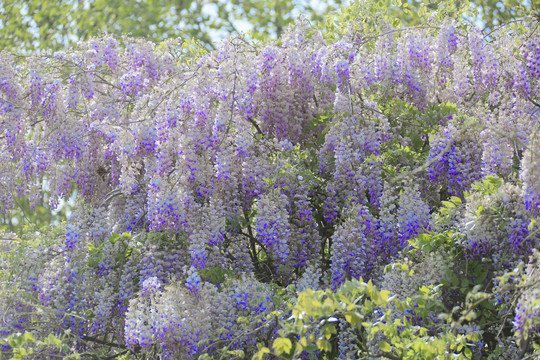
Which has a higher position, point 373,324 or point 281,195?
point 281,195

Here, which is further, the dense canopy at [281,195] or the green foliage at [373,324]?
the dense canopy at [281,195]

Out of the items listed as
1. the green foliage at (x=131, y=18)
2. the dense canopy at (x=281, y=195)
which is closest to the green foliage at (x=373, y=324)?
the dense canopy at (x=281, y=195)

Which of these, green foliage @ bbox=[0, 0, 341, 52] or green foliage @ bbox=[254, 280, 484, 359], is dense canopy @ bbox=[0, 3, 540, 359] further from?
green foliage @ bbox=[0, 0, 341, 52]

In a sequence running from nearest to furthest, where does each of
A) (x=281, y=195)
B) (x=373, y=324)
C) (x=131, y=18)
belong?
(x=373, y=324) → (x=281, y=195) → (x=131, y=18)

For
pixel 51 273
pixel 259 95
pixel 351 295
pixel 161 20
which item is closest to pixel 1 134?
pixel 51 273

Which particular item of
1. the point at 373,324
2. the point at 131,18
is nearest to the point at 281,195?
the point at 373,324

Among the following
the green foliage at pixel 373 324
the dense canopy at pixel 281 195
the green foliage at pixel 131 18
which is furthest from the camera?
the green foliage at pixel 131 18

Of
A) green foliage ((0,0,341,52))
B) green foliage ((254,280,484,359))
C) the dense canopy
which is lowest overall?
green foliage ((254,280,484,359))

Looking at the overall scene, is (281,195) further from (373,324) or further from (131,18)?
(131,18)

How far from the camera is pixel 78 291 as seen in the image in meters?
5.02

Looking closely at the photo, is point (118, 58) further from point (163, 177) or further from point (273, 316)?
point (273, 316)

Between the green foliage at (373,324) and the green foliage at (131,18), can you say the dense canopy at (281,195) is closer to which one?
the green foliage at (373,324)

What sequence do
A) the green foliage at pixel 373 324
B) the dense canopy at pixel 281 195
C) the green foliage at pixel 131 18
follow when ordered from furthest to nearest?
the green foliage at pixel 131 18
the dense canopy at pixel 281 195
the green foliage at pixel 373 324

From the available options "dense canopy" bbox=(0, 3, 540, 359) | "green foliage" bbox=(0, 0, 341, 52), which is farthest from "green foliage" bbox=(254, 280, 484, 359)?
"green foliage" bbox=(0, 0, 341, 52)
